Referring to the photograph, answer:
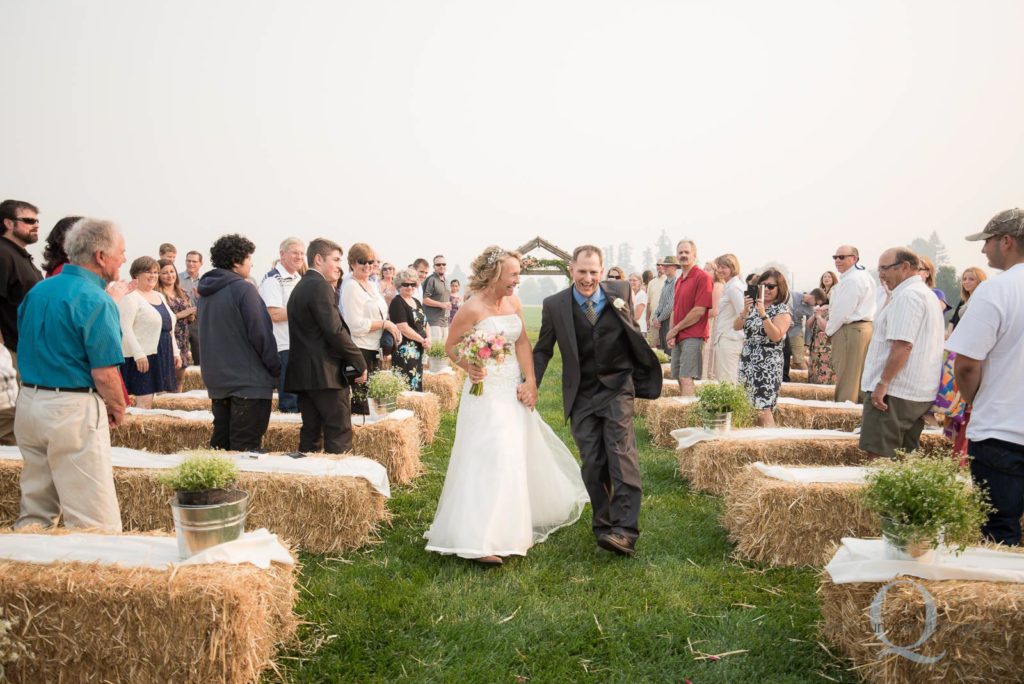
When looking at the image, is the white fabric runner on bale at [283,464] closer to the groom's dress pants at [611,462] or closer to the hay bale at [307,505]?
the hay bale at [307,505]

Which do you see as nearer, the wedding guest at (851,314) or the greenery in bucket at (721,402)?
the greenery in bucket at (721,402)

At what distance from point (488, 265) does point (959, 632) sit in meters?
4.18

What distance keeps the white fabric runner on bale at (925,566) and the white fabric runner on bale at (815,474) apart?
1580mm

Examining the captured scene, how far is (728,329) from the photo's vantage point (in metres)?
9.97

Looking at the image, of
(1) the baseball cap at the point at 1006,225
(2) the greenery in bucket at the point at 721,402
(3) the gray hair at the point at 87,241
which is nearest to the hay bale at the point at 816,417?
(2) the greenery in bucket at the point at 721,402

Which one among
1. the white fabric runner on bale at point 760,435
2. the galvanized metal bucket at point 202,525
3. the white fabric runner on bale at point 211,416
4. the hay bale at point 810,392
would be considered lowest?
the hay bale at point 810,392

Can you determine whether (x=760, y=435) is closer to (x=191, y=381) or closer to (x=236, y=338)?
(x=236, y=338)

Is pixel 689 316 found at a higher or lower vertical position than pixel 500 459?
higher

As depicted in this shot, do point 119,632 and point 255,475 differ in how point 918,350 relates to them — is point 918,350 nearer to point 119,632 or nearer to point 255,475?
point 255,475

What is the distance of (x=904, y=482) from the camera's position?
3.56 m

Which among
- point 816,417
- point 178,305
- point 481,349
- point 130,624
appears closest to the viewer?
point 130,624

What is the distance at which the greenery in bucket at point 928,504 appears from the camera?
3.45 metres

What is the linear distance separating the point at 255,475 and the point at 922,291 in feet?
20.1

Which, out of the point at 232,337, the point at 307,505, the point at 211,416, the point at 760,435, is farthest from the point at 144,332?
the point at 760,435
